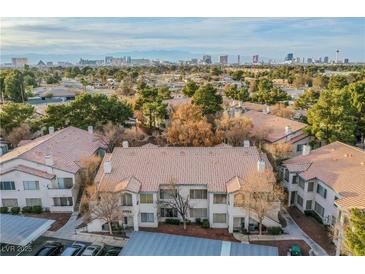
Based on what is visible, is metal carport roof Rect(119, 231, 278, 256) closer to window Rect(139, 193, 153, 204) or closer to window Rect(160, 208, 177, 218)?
window Rect(139, 193, 153, 204)

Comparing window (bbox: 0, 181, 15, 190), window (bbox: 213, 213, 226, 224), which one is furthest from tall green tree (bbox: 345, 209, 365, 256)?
window (bbox: 0, 181, 15, 190)

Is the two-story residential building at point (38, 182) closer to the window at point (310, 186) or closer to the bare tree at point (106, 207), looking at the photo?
the bare tree at point (106, 207)

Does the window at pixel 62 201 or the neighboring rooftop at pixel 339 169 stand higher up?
the neighboring rooftop at pixel 339 169

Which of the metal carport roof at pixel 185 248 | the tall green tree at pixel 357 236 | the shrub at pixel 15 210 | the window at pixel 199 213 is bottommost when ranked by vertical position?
the shrub at pixel 15 210

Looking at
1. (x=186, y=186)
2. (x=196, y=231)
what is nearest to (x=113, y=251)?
(x=196, y=231)

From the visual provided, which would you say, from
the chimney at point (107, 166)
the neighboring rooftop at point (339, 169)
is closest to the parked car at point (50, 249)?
the chimney at point (107, 166)

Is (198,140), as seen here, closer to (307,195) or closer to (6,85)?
(307,195)

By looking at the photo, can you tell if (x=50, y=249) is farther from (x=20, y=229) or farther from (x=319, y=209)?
(x=319, y=209)

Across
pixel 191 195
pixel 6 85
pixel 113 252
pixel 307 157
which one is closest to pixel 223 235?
pixel 191 195
